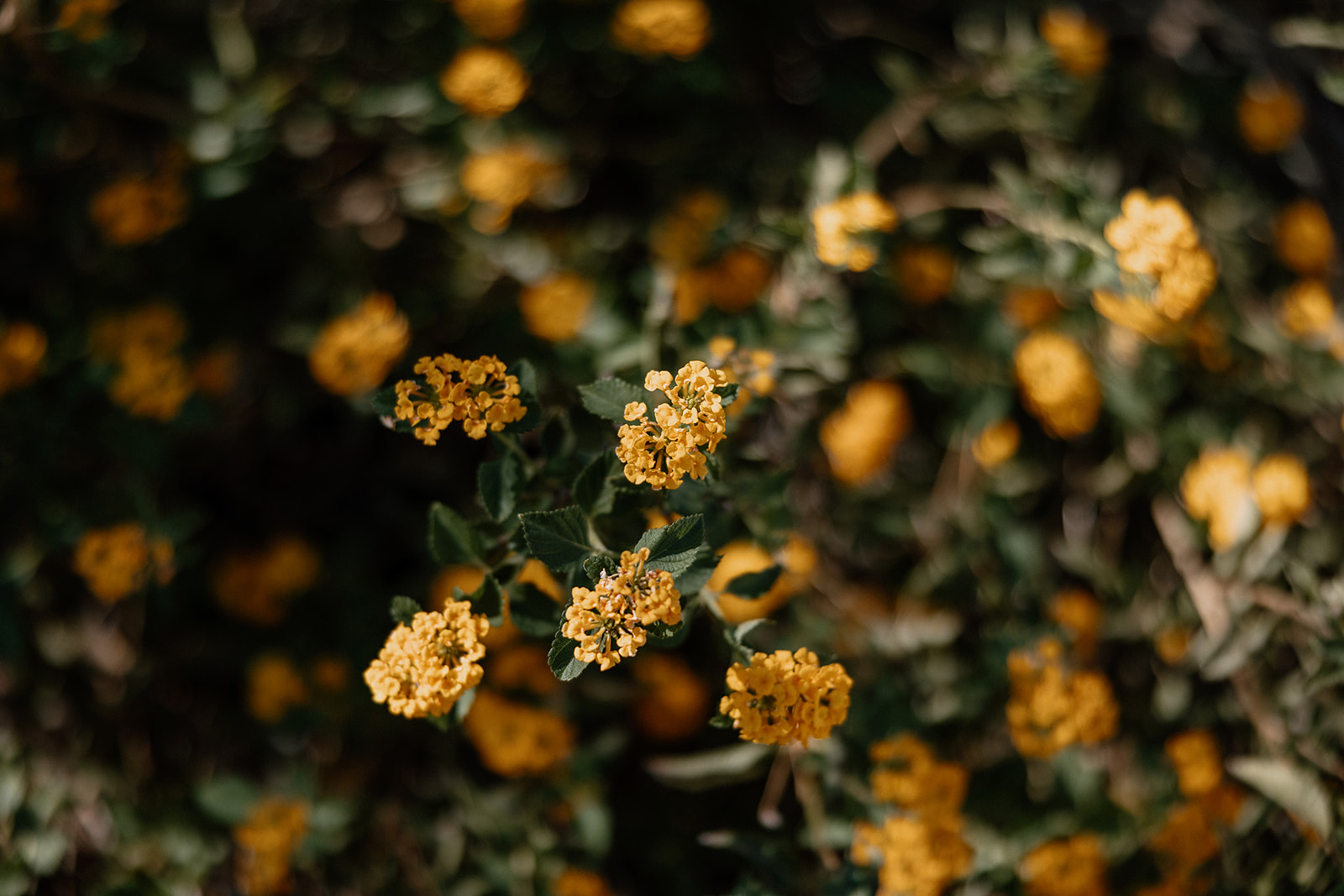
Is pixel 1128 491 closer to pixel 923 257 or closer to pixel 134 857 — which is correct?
pixel 923 257

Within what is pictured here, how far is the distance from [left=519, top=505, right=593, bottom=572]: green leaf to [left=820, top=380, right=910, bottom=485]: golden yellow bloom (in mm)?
970

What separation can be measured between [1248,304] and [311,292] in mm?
2529

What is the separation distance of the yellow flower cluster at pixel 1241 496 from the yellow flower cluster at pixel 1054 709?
0.46 metres

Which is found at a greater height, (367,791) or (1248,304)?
(1248,304)

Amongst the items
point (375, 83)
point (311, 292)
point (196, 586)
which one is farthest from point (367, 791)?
point (375, 83)

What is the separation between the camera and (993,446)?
2.01 m

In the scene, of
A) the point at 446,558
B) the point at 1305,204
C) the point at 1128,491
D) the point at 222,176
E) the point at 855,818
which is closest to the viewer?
the point at 446,558

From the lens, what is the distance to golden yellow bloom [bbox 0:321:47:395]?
1842 millimetres

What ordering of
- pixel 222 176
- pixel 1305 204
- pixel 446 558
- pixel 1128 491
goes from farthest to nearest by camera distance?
pixel 1305 204
pixel 1128 491
pixel 222 176
pixel 446 558

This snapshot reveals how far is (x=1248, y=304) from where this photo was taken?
2.24 metres

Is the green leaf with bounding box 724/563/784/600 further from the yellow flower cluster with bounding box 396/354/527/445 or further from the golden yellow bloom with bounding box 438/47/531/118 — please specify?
the golden yellow bloom with bounding box 438/47/531/118

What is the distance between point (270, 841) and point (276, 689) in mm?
390

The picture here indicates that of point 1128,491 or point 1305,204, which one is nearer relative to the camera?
point 1128,491

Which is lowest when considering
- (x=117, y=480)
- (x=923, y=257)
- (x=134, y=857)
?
(x=134, y=857)
